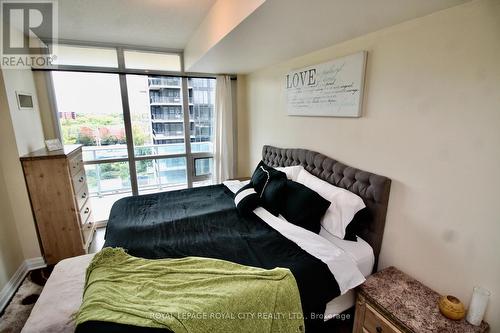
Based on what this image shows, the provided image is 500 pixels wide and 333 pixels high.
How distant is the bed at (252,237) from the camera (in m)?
1.50

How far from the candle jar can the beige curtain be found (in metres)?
3.26

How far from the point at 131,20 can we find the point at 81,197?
2.07 m

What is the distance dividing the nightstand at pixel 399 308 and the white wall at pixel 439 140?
0.13 meters

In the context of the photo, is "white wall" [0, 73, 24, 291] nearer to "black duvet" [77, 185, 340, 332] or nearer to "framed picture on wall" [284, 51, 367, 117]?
"black duvet" [77, 185, 340, 332]

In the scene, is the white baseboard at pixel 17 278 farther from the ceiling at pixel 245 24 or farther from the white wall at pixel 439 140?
the white wall at pixel 439 140

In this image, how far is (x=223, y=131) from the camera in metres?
3.88

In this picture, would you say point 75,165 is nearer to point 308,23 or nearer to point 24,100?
point 24,100

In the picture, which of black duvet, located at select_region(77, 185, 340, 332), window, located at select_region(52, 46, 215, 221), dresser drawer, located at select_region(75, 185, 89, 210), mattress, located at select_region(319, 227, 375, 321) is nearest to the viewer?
black duvet, located at select_region(77, 185, 340, 332)

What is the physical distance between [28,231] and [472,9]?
4.05 meters

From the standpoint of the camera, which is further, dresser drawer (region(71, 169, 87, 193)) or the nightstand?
dresser drawer (region(71, 169, 87, 193))

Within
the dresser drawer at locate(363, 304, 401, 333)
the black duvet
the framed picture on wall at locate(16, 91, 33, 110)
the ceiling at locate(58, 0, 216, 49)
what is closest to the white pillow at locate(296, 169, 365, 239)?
the black duvet

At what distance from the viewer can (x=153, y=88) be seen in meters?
3.52

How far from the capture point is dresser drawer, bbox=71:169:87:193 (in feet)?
8.56

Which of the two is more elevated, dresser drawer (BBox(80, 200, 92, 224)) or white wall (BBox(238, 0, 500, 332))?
white wall (BBox(238, 0, 500, 332))
